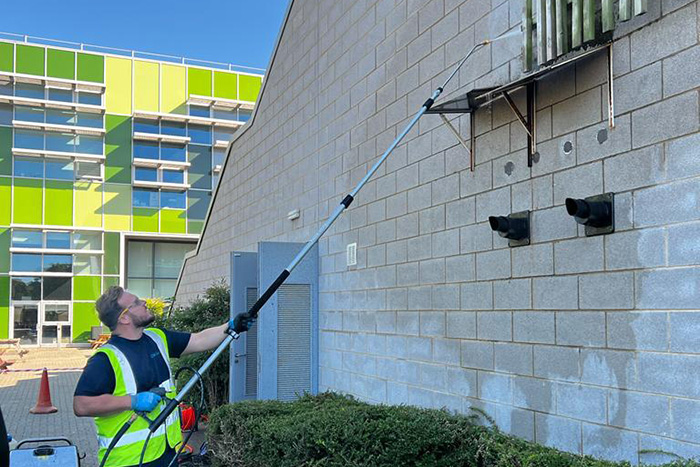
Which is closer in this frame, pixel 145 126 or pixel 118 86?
pixel 118 86

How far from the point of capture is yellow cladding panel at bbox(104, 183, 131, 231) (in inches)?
1401

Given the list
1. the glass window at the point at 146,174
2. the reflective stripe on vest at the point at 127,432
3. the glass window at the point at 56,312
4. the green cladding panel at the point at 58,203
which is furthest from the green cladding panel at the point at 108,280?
the reflective stripe on vest at the point at 127,432

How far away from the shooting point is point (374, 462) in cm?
540

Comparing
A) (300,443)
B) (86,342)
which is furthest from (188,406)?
(86,342)

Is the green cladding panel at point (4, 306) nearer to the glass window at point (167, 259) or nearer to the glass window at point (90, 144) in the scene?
the glass window at point (90, 144)

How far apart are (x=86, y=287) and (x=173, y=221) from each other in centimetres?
547

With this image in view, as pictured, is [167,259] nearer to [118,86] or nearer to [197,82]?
[118,86]

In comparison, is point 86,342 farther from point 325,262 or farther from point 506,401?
point 506,401

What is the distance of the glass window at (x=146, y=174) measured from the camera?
119 ft

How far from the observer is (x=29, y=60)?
33.9 metres

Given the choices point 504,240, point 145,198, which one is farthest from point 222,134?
point 504,240

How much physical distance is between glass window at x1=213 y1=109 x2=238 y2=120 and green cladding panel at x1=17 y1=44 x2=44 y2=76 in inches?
343

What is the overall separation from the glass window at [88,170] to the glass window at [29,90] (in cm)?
370

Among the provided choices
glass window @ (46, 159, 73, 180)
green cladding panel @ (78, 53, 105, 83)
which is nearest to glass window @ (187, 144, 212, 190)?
green cladding panel @ (78, 53, 105, 83)
